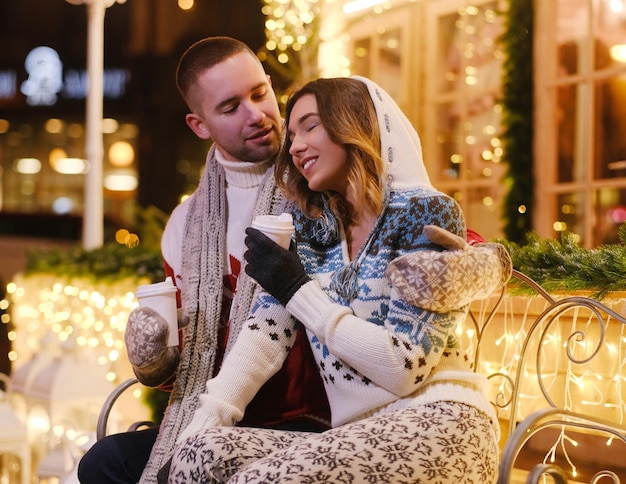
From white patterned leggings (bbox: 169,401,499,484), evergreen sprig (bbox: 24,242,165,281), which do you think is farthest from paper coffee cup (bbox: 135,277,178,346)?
evergreen sprig (bbox: 24,242,165,281)

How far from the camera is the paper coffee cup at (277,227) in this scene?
7.00 feet

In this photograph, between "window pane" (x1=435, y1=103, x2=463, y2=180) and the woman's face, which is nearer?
the woman's face

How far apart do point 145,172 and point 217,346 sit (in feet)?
50.4

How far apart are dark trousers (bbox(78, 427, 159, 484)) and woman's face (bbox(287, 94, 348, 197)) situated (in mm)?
995

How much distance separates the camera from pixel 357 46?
21.4 feet

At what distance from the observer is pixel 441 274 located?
1.85 metres

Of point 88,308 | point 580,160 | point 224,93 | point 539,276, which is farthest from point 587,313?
point 88,308

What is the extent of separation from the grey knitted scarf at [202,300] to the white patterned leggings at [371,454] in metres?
0.41

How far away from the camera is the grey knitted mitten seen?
2246mm

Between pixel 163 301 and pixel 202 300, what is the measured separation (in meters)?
0.24

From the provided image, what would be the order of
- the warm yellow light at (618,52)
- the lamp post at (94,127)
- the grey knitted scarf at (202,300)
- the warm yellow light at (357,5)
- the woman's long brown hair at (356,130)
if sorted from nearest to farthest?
the woman's long brown hair at (356,130) → the grey knitted scarf at (202,300) → the warm yellow light at (618,52) → the warm yellow light at (357,5) → the lamp post at (94,127)

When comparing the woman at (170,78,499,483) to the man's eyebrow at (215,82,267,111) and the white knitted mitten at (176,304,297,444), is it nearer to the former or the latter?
the white knitted mitten at (176,304,297,444)

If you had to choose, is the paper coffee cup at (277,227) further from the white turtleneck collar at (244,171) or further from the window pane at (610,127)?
the window pane at (610,127)

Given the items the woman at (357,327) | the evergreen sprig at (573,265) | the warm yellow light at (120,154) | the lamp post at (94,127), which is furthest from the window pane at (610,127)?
the warm yellow light at (120,154)
